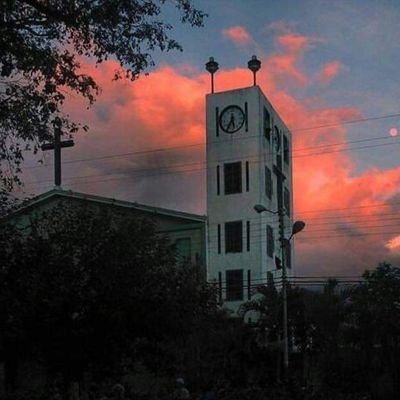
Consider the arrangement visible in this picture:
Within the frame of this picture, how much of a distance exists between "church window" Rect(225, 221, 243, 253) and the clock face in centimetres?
619

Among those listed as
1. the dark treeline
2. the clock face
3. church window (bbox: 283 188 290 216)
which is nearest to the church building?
the clock face

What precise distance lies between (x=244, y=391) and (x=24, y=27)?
26.2ft

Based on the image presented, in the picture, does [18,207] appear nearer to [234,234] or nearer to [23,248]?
[23,248]

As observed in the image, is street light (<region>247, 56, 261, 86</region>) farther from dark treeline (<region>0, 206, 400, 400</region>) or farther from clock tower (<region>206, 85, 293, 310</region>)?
dark treeline (<region>0, 206, 400, 400</region>)

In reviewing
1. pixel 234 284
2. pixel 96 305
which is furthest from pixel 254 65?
pixel 96 305

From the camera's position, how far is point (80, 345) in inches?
745

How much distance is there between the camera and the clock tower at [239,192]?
5303cm

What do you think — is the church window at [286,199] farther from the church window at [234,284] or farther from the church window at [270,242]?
the church window at [234,284]

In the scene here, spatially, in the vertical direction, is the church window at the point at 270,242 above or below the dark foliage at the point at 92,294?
above

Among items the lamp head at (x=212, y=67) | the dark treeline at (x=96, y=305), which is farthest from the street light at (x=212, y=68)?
the dark treeline at (x=96, y=305)

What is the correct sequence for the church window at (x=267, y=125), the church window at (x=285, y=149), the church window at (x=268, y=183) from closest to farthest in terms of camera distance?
the church window at (x=268, y=183)
the church window at (x=267, y=125)
the church window at (x=285, y=149)

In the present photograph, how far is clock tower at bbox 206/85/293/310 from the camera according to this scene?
53.0m

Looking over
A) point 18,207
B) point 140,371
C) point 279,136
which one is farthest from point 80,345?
point 279,136

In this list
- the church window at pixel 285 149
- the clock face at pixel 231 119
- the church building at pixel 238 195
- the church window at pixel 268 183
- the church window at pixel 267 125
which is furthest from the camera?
the church window at pixel 285 149
